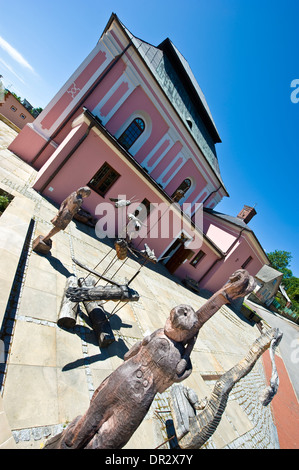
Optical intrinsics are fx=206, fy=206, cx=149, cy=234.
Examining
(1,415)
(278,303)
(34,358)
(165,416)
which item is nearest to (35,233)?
(34,358)

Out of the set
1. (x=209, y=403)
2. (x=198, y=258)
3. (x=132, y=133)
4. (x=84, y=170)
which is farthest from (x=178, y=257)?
Answer: (x=209, y=403)

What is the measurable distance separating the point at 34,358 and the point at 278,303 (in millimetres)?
43289

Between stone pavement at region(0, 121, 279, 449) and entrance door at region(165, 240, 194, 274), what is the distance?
20.8 ft

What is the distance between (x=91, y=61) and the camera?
10570 millimetres

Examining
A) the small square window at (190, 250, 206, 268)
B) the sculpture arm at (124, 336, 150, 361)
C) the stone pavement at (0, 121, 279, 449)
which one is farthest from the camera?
the small square window at (190, 250, 206, 268)

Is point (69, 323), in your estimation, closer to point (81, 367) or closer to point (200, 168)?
point (81, 367)

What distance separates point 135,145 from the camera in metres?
13.1

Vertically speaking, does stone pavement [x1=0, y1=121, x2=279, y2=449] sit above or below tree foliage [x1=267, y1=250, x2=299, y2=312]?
below

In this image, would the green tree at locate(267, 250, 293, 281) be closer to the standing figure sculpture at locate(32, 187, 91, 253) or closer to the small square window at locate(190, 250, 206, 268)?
the small square window at locate(190, 250, 206, 268)

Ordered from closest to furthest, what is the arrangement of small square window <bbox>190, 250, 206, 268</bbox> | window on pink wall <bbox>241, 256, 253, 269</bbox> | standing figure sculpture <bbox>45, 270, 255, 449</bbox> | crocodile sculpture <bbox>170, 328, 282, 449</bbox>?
standing figure sculpture <bbox>45, 270, 255, 449</bbox>, crocodile sculpture <bbox>170, 328, 282, 449</bbox>, small square window <bbox>190, 250, 206, 268</bbox>, window on pink wall <bbox>241, 256, 253, 269</bbox>

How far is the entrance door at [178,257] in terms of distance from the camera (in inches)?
566

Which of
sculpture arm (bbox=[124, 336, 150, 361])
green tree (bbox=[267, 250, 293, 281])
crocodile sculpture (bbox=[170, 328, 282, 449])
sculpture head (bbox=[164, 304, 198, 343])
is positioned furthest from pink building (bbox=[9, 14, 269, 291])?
green tree (bbox=[267, 250, 293, 281])

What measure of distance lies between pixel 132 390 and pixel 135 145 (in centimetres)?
1336

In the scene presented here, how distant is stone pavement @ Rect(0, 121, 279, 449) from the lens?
2.67 m
